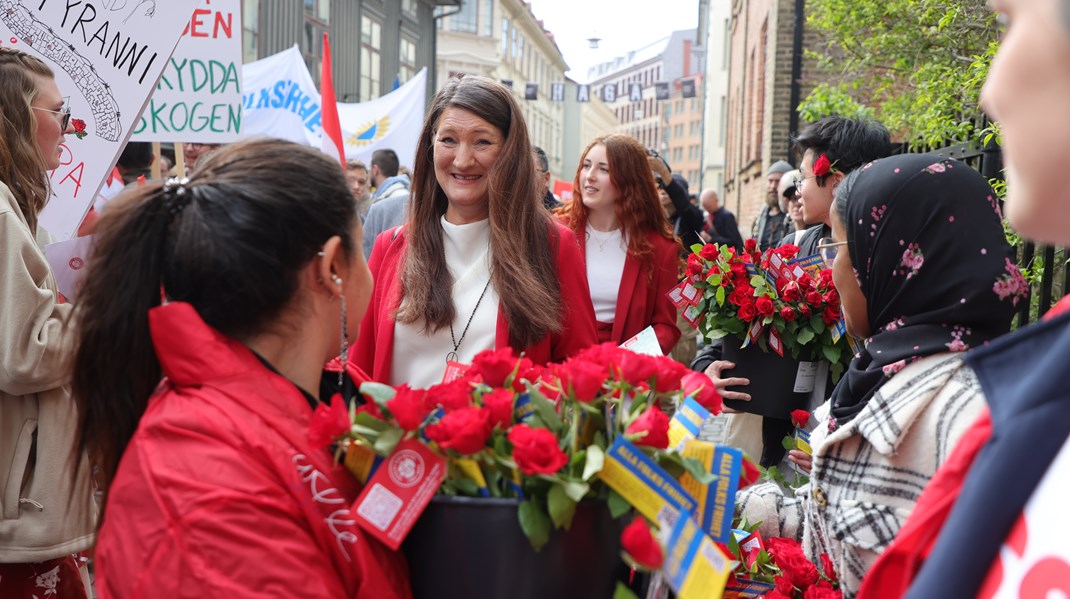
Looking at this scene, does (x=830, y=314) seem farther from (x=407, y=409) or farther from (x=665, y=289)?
(x=407, y=409)

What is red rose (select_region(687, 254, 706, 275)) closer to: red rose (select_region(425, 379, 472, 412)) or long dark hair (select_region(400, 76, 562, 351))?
long dark hair (select_region(400, 76, 562, 351))

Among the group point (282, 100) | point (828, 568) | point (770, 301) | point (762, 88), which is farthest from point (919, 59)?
point (762, 88)

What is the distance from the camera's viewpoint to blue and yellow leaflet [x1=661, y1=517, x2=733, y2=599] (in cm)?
128

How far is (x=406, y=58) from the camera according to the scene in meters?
27.6

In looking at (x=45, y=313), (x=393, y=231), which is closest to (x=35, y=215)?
(x=45, y=313)

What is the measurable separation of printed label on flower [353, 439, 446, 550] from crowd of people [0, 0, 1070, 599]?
62mm

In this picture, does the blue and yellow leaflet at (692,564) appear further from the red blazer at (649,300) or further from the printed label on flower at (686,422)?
the red blazer at (649,300)

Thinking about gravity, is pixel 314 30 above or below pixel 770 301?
above

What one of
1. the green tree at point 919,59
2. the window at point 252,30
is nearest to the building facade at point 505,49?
the window at point 252,30

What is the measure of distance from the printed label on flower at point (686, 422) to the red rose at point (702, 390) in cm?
3

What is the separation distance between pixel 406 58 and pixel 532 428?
27372 mm

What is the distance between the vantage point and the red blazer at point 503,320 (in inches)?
111

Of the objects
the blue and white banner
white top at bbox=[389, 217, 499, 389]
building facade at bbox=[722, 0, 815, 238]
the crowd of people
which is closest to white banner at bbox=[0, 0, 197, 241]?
the crowd of people

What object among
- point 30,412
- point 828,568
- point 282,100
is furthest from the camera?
point 282,100
